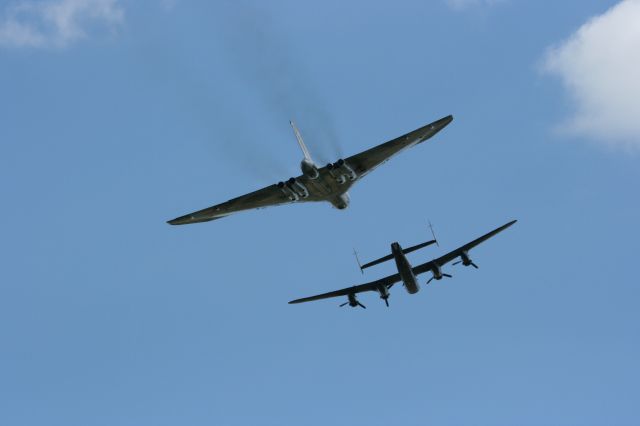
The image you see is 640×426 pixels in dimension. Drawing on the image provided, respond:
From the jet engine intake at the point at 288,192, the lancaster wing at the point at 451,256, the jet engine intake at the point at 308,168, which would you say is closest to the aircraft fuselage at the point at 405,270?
the lancaster wing at the point at 451,256

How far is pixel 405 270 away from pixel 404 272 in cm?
18

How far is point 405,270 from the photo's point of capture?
6397cm

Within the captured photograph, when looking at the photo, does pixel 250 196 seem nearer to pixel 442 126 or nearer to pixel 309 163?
pixel 309 163

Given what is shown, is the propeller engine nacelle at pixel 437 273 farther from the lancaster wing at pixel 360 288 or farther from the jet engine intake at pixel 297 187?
the jet engine intake at pixel 297 187

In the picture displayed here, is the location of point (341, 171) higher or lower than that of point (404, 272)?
higher

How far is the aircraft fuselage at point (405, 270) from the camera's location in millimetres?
63656

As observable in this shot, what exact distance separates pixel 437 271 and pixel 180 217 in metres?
19.3

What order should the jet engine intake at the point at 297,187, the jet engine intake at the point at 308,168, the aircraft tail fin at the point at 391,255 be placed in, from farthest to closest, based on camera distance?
the aircraft tail fin at the point at 391,255
the jet engine intake at the point at 297,187
the jet engine intake at the point at 308,168

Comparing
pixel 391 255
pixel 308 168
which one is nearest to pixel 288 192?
pixel 308 168

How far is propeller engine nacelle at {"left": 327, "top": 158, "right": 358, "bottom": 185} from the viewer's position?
55531 millimetres

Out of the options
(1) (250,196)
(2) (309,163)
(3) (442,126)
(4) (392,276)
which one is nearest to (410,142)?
(3) (442,126)

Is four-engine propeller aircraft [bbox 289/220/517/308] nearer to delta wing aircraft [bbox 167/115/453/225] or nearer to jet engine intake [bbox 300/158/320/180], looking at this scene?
delta wing aircraft [bbox 167/115/453/225]

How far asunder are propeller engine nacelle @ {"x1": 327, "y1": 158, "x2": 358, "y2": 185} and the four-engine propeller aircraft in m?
8.63

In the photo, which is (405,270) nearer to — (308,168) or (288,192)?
(288,192)
